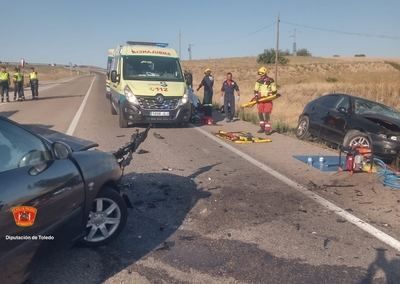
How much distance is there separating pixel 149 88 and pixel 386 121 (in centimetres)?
653

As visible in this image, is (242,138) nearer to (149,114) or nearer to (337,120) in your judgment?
(337,120)

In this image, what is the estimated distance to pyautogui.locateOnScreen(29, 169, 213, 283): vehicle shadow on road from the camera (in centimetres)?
404

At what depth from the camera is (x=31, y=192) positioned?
3.36 meters

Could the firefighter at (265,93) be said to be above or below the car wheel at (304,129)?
above

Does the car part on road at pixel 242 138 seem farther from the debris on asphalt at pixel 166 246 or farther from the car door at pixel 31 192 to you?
the car door at pixel 31 192

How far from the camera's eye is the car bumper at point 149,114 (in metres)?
13.5

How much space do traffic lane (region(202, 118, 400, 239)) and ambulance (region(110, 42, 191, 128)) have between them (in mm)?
3253

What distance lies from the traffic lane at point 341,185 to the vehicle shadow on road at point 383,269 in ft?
2.40

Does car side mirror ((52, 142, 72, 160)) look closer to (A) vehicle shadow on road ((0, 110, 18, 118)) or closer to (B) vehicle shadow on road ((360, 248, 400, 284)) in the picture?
(B) vehicle shadow on road ((360, 248, 400, 284))

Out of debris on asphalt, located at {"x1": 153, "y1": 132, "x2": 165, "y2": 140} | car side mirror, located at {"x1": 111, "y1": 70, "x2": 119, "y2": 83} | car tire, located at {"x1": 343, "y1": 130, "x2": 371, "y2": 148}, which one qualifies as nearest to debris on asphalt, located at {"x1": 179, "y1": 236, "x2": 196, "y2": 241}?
car tire, located at {"x1": 343, "y1": 130, "x2": 371, "y2": 148}

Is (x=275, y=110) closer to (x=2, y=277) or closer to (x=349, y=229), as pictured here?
(x=349, y=229)

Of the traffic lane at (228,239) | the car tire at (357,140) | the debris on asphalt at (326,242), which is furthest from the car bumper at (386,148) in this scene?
the debris on asphalt at (326,242)

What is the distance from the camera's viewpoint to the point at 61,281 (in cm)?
391

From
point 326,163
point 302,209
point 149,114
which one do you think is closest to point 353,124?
point 326,163
